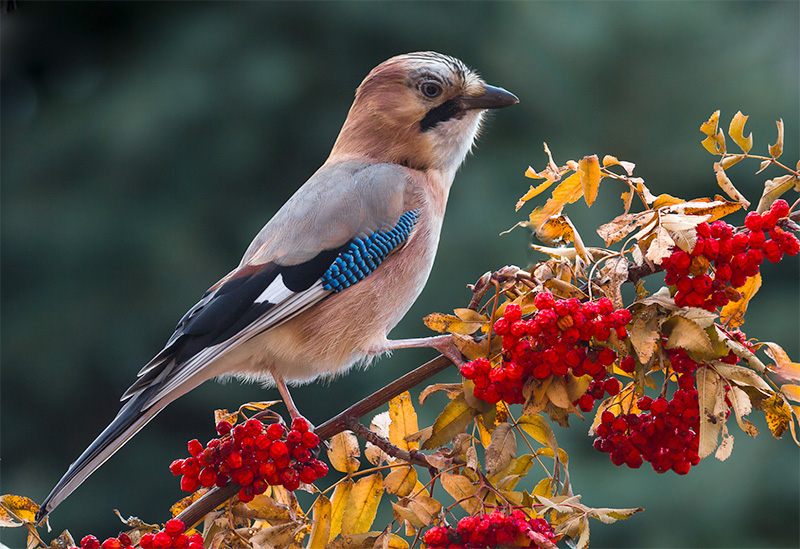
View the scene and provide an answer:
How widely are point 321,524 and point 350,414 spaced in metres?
0.16

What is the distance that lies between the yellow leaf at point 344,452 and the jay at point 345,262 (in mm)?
163

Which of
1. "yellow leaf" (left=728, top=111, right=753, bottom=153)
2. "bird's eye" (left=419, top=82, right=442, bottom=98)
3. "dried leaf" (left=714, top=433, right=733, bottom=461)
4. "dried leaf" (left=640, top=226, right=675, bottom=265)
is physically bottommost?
"dried leaf" (left=714, top=433, right=733, bottom=461)

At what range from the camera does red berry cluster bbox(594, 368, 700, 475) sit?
3.82ft

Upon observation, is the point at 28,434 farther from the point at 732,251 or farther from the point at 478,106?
the point at 732,251

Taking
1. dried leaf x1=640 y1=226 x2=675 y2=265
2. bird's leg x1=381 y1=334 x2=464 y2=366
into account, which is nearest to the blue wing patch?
bird's leg x1=381 y1=334 x2=464 y2=366

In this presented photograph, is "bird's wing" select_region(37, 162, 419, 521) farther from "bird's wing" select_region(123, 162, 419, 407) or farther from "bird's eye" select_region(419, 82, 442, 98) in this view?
"bird's eye" select_region(419, 82, 442, 98)

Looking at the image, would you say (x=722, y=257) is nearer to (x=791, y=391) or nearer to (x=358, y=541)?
(x=791, y=391)

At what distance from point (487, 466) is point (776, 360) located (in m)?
0.40

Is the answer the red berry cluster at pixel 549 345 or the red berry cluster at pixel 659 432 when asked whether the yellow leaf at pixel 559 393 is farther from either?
the red berry cluster at pixel 659 432

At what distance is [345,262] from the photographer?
1.66 meters

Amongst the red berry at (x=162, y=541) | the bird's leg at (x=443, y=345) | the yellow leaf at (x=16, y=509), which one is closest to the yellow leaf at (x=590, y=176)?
the bird's leg at (x=443, y=345)

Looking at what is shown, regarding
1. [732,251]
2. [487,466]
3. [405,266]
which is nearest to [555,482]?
[487,466]

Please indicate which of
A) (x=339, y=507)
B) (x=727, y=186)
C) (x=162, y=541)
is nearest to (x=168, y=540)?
(x=162, y=541)

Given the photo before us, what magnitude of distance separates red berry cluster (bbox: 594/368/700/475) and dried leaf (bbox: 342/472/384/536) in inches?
12.5
